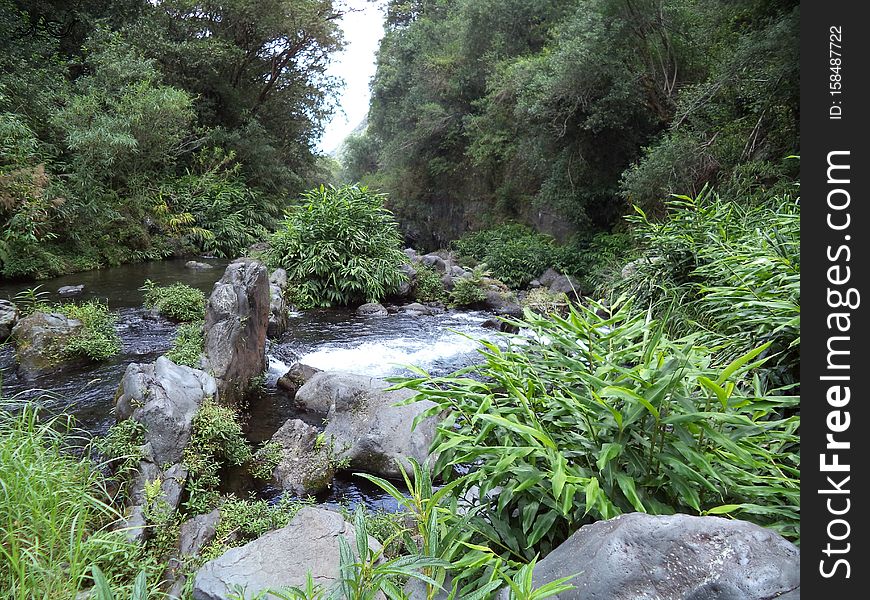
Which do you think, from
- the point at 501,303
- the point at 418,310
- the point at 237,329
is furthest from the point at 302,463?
the point at 501,303

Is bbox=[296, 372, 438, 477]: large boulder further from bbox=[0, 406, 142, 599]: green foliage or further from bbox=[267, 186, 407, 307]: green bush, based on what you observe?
bbox=[267, 186, 407, 307]: green bush

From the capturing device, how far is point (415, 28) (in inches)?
746

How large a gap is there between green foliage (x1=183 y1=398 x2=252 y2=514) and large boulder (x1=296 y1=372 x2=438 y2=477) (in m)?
0.68

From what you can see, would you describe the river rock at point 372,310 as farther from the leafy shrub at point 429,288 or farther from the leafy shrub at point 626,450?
the leafy shrub at point 626,450

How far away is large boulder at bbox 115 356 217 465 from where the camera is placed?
10.7 ft

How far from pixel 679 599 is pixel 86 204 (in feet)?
42.0

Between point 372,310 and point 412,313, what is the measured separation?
747 millimetres

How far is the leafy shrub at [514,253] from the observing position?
1248 cm

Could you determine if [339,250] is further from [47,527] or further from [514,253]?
[47,527]

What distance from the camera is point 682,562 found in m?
1.25

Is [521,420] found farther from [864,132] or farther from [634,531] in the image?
[864,132]

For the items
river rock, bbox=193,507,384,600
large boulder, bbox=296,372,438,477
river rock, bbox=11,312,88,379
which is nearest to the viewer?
river rock, bbox=193,507,384,600

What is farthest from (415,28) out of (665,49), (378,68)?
(665,49)

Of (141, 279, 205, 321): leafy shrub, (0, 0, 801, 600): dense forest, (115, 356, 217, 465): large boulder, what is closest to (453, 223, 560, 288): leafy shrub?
(0, 0, 801, 600): dense forest
